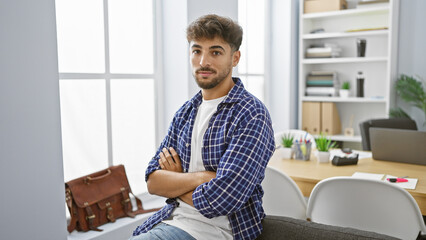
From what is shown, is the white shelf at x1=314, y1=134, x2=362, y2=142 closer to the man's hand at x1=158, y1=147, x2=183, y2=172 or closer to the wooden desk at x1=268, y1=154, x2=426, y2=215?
the wooden desk at x1=268, y1=154, x2=426, y2=215

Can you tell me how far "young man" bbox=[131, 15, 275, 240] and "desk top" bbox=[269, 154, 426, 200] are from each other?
2.31ft

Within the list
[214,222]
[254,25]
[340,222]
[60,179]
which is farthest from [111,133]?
[254,25]

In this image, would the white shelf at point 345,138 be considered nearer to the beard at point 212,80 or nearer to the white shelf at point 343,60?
the white shelf at point 343,60

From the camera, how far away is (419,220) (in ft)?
5.59

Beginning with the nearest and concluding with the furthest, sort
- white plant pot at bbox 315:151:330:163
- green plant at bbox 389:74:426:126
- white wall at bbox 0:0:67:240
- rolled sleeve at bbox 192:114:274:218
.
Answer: rolled sleeve at bbox 192:114:274:218 → white wall at bbox 0:0:67:240 → white plant pot at bbox 315:151:330:163 → green plant at bbox 389:74:426:126

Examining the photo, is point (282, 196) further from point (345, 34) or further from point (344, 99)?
point (345, 34)

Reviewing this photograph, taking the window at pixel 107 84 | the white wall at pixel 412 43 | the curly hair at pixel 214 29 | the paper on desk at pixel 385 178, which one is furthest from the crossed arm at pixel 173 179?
the white wall at pixel 412 43

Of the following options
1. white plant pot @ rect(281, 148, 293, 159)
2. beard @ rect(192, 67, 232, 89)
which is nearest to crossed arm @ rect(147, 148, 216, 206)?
beard @ rect(192, 67, 232, 89)

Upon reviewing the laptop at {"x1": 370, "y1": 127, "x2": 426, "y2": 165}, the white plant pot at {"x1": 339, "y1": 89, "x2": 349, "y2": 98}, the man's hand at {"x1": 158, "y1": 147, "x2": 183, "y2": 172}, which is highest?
the white plant pot at {"x1": 339, "y1": 89, "x2": 349, "y2": 98}

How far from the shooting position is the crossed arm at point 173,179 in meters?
1.54

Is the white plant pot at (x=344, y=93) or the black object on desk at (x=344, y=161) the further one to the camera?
the white plant pot at (x=344, y=93)

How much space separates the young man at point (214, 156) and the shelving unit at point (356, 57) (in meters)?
2.83

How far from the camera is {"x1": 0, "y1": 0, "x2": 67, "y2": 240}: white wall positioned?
1.65 m

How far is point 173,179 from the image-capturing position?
5.22ft
